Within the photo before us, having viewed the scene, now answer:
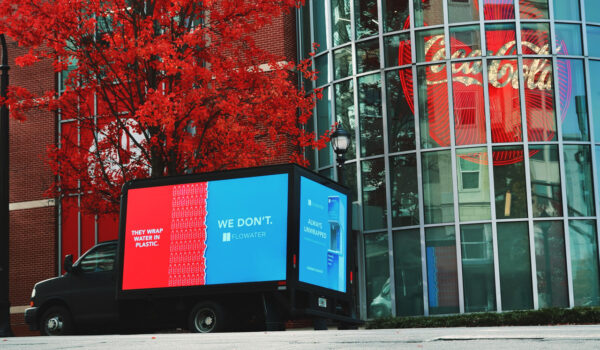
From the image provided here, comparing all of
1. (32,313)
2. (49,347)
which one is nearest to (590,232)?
(32,313)

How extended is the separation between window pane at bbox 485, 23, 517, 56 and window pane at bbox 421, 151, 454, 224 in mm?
2585

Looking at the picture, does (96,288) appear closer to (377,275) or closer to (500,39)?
(377,275)

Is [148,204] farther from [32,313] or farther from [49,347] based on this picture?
[49,347]

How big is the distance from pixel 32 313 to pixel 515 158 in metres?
10.8

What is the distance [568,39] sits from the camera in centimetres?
2136

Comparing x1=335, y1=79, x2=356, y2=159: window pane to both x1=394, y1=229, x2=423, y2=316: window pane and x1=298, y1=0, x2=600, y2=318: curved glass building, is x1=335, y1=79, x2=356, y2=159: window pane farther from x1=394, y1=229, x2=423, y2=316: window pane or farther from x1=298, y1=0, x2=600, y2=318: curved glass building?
x1=394, y1=229, x2=423, y2=316: window pane

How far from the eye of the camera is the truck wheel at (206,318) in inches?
586

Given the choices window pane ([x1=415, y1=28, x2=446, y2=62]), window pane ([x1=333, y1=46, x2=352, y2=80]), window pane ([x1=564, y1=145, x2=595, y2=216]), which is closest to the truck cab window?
window pane ([x1=333, y1=46, x2=352, y2=80])

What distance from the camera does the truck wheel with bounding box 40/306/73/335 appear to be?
16938mm

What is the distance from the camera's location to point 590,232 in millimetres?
20625

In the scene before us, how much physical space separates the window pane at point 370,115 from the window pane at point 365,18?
1108 mm

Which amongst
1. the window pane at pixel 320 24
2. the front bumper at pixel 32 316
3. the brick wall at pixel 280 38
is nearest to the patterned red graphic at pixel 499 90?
the window pane at pixel 320 24

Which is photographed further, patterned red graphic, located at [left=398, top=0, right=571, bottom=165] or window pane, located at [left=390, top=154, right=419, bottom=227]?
window pane, located at [left=390, top=154, right=419, bottom=227]

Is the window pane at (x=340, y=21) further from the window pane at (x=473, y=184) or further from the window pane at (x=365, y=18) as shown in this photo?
the window pane at (x=473, y=184)
